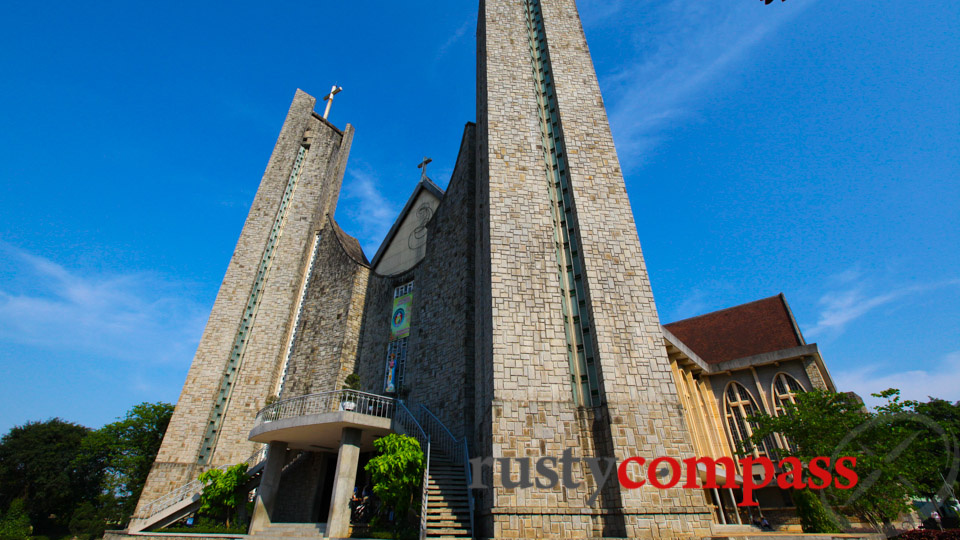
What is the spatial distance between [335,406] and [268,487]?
3756mm

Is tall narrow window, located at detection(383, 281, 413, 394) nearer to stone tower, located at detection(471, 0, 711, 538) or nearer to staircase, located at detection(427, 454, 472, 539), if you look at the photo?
stone tower, located at detection(471, 0, 711, 538)

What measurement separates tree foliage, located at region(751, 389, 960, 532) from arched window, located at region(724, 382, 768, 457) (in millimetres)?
6677

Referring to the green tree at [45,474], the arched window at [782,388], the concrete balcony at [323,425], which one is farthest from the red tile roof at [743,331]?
the green tree at [45,474]

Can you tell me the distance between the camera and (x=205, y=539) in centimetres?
1190

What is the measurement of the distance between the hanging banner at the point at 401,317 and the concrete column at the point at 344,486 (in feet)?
21.0

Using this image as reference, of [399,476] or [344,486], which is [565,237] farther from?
[344,486]

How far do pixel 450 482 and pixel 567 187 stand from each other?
10.0 m

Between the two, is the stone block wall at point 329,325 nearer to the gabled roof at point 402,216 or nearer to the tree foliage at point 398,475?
the gabled roof at point 402,216

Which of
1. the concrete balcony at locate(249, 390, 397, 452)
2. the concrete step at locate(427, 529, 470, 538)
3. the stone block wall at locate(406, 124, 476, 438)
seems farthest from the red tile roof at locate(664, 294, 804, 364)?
the concrete step at locate(427, 529, 470, 538)

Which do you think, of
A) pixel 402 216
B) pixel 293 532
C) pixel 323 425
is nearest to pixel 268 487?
pixel 293 532

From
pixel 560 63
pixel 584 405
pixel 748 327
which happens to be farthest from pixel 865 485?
pixel 560 63

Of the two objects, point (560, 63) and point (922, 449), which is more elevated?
point (560, 63)

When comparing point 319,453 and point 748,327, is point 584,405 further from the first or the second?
point 748,327

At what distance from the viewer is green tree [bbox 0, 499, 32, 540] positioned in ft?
78.3
